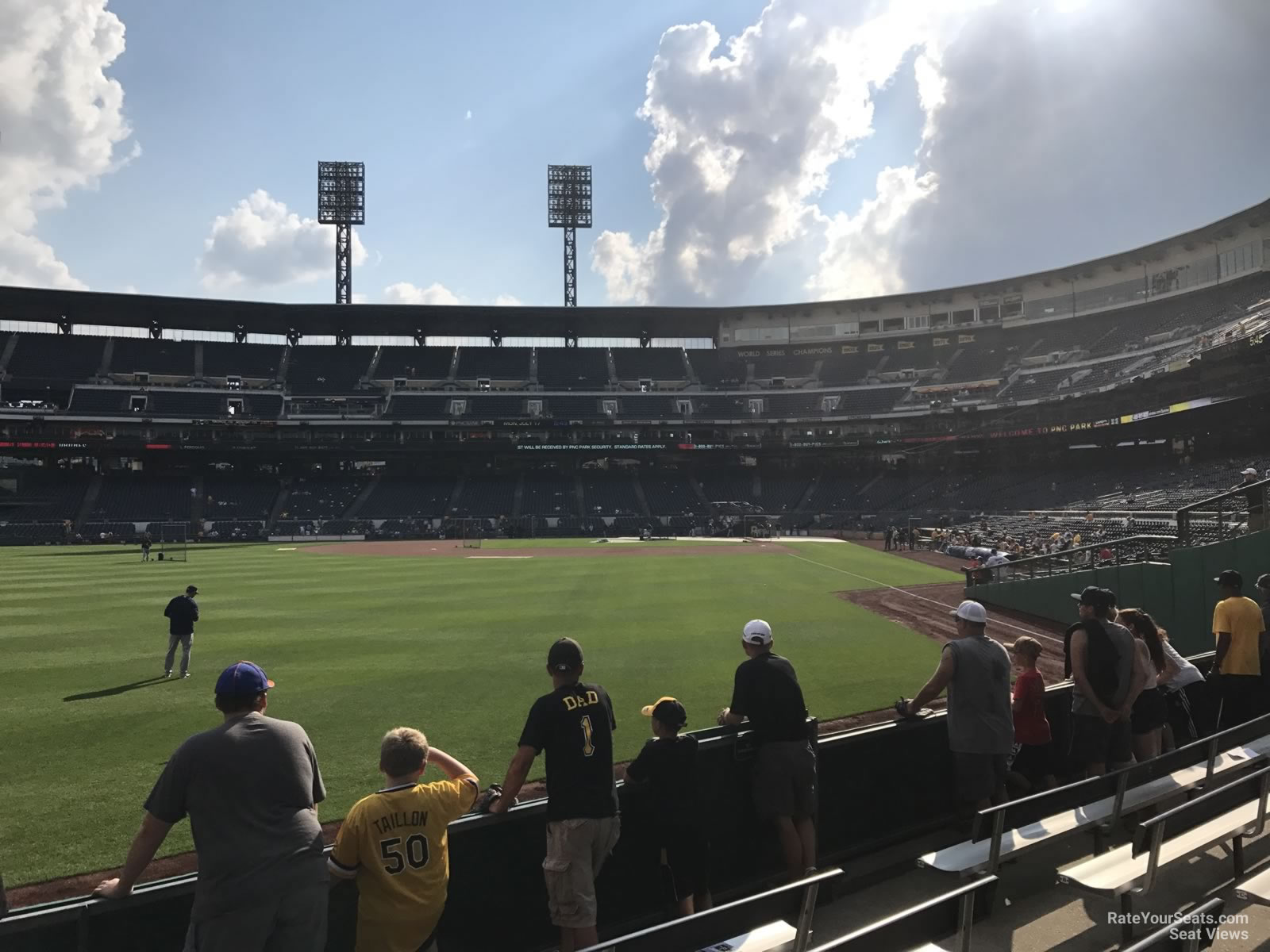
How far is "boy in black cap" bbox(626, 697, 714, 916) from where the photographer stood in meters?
4.23

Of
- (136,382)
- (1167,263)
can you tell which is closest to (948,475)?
(1167,263)

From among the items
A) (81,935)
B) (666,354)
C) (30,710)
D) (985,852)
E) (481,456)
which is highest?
(666,354)

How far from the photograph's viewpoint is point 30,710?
9.70m

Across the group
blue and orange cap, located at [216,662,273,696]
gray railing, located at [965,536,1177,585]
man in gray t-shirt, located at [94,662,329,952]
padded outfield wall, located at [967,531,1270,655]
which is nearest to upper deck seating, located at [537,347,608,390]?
gray railing, located at [965,536,1177,585]

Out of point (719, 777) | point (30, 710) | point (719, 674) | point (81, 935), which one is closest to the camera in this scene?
point (81, 935)

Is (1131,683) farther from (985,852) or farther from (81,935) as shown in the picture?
(81,935)

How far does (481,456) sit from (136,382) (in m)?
31.6

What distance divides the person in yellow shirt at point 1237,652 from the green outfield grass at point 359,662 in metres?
3.95

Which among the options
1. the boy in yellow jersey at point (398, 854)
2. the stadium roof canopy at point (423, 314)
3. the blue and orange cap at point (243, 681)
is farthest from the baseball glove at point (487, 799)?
the stadium roof canopy at point (423, 314)

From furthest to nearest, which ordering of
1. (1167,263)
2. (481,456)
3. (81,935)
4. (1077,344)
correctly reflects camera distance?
(481,456), (1077,344), (1167,263), (81,935)

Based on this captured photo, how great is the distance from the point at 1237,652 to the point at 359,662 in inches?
483

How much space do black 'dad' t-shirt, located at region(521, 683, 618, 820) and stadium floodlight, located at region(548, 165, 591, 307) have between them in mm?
70933

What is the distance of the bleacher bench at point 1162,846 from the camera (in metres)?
3.85

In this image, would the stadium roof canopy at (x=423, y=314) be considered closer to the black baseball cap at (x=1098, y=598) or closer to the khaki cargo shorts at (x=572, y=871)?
the black baseball cap at (x=1098, y=598)
